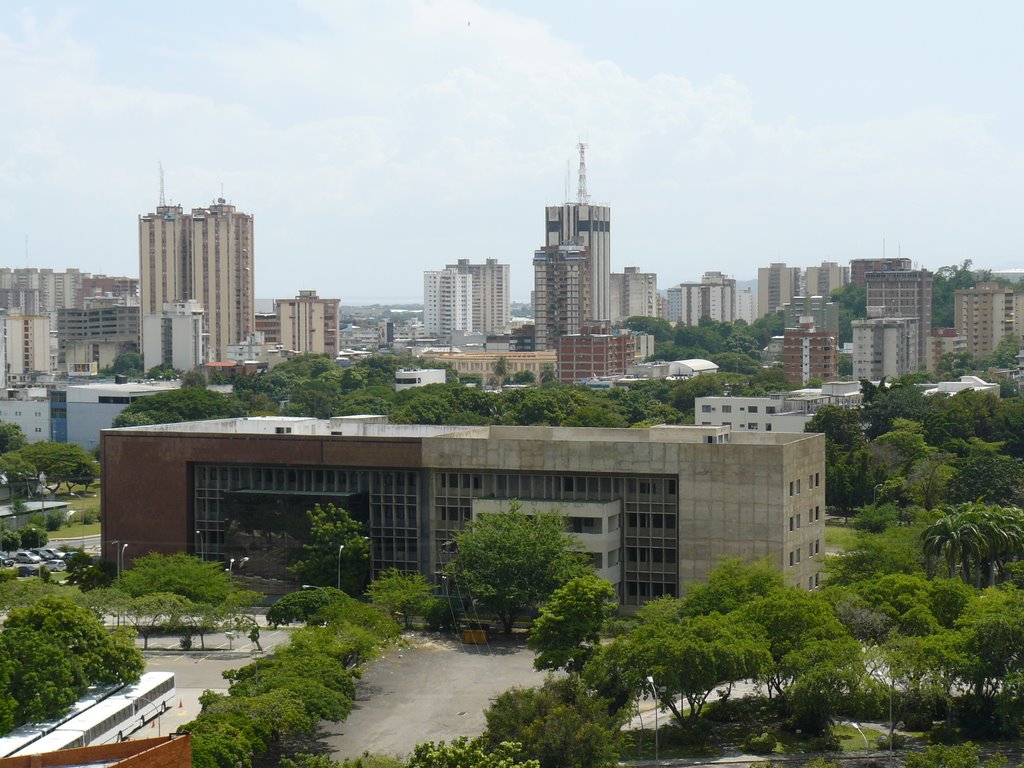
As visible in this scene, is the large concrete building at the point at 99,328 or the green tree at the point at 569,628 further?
the large concrete building at the point at 99,328

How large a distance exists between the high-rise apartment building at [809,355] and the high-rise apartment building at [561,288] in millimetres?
33344

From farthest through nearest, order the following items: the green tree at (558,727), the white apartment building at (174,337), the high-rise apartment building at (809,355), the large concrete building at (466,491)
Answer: the white apartment building at (174,337)
the high-rise apartment building at (809,355)
the large concrete building at (466,491)
the green tree at (558,727)

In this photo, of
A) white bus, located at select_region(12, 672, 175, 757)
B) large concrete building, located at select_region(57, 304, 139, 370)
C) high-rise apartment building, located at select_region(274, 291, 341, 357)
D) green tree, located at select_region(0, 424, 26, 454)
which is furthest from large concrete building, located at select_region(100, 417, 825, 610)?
high-rise apartment building, located at select_region(274, 291, 341, 357)

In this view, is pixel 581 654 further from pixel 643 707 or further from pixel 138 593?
pixel 138 593

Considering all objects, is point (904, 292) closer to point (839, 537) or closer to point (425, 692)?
point (839, 537)

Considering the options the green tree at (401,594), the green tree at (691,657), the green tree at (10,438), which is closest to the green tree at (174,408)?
the green tree at (10,438)

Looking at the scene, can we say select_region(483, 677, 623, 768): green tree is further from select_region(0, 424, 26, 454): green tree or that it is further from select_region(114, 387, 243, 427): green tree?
select_region(0, 424, 26, 454): green tree

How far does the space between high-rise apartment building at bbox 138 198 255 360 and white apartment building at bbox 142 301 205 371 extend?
370 centimetres

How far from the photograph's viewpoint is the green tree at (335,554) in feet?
161

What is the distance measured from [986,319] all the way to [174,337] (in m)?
85.7

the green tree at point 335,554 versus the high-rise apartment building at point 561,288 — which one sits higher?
the high-rise apartment building at point 561,288

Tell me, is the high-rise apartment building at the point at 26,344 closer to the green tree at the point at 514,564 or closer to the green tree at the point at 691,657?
the green tree at the point at 514,564

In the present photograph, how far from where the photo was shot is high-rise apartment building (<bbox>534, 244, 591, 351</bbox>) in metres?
178

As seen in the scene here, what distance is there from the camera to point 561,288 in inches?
7101
